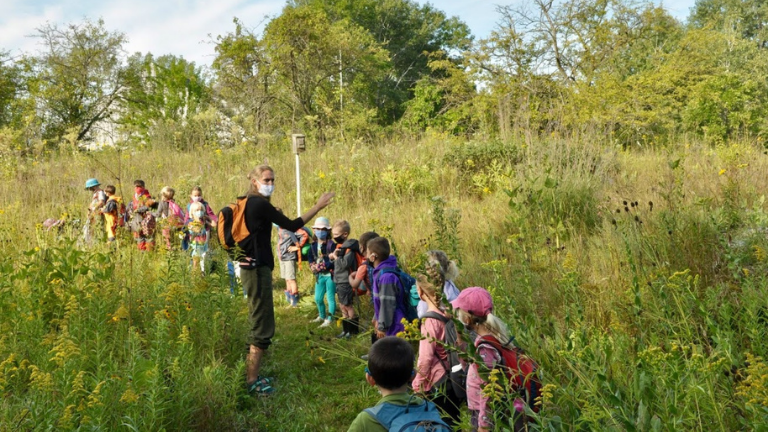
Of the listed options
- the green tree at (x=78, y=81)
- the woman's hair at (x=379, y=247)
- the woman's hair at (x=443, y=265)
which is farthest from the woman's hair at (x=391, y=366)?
the green tree at (x=78, y=81)

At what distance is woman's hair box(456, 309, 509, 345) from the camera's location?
3.08 metres

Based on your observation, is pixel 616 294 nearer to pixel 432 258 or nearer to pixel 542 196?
pixel 432 258

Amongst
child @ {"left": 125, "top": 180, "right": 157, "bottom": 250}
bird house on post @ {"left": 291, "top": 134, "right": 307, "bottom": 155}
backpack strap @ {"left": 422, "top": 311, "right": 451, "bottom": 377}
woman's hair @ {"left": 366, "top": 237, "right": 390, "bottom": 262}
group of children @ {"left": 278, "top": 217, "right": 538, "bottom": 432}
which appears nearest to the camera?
group of children @ {"left": 278, "top": 217, "right": 538, "bottom": 432}

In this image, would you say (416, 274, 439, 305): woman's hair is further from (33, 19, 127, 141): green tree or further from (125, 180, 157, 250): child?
(33, 19, 127, 141): green tree

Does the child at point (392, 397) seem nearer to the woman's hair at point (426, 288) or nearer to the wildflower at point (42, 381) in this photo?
the woman's hair at point (426, 288)

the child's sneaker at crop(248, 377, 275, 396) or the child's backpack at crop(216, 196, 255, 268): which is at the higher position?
the child's backpack at crop(216, 196, 255, 268)

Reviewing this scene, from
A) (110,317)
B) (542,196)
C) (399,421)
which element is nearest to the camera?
(399,421)

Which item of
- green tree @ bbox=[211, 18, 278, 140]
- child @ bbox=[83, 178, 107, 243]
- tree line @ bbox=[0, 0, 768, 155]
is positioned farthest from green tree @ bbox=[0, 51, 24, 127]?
child @ bbox=[83, 178, 107, 243]

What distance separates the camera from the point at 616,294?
14.6 ft

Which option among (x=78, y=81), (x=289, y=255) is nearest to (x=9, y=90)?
(x=78, y=81)

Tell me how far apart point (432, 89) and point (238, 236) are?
26588 millimetres

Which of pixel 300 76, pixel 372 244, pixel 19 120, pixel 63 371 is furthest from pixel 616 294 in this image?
pixel 19 120

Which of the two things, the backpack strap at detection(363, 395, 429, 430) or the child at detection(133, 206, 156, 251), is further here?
the child at detection(133, 206, 156, 251)

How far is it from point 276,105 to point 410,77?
77.4 ft
